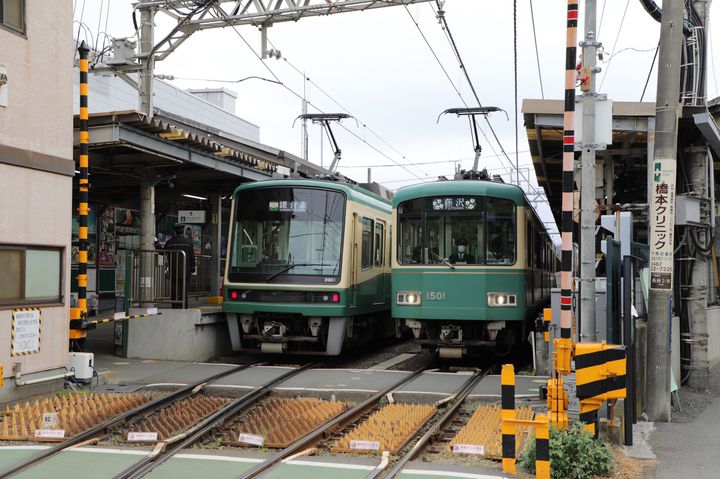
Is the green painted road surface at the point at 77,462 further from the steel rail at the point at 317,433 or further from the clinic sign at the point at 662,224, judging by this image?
the clinic sign at the point at 662,224

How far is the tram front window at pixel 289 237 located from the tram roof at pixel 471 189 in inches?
58.7

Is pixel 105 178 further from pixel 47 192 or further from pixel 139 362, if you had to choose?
pixel 47 192

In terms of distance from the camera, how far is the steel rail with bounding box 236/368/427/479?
21.3 feet

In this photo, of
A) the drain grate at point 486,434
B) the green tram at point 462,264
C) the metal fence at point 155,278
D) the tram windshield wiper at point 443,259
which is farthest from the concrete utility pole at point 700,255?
the metal fence at point 155,278

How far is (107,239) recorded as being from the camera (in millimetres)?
19703

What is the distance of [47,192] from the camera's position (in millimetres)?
9805

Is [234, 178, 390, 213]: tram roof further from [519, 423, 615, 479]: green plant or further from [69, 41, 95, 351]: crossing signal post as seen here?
[519, 423, 615, 479]: green plant

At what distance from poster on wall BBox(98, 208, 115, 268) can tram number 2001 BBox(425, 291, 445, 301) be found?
33.4ft

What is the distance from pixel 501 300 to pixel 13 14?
8197 millimetres

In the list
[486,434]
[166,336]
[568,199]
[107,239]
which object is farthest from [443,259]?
[107,239]

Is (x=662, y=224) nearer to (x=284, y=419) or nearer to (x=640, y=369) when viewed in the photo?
(x=640, y=369)

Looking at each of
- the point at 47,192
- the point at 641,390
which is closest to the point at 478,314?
the point at 641,390

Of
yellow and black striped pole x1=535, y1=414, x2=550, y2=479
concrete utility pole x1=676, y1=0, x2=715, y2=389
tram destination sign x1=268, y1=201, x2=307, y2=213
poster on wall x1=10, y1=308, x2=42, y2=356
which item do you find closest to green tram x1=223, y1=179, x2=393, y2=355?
tram destination sign x1=268, y1=201, x2=307, y2=213

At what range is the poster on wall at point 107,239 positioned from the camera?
19422 mm
